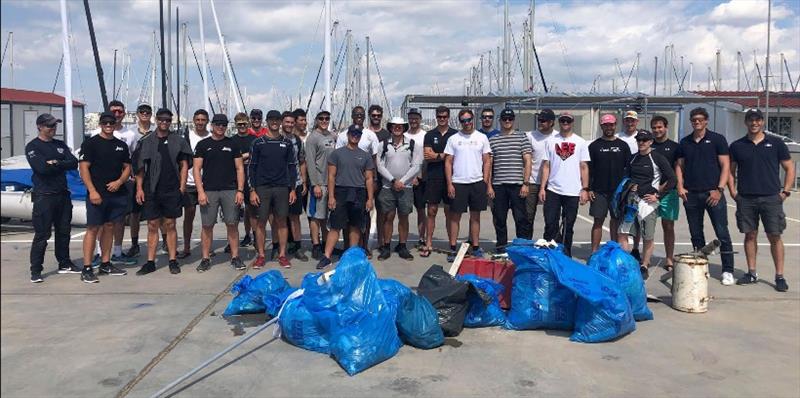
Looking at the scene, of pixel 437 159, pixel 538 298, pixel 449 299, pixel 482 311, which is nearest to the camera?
pixel 449 299

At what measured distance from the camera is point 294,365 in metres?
4.65

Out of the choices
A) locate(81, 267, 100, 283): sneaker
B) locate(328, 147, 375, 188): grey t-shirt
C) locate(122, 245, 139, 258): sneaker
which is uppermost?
locate(328, 147, 375, 188): grey t-shirt

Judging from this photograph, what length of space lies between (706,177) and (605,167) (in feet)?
3.61

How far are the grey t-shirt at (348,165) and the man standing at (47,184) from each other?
2.89 meters

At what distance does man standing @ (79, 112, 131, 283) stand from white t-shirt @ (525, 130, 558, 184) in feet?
15.8

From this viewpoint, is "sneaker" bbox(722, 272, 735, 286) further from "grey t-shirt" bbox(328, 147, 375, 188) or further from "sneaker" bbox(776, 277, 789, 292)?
"grey t-shirt" bbox(328, 147, 375, 188)

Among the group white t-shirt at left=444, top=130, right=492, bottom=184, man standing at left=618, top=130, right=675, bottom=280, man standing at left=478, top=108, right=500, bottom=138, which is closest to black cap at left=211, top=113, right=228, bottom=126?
white t-shirt at left=444, top=130, right=492, bottom=184

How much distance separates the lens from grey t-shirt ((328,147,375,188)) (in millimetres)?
7656

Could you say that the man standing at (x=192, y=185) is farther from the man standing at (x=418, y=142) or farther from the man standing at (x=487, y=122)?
the man standing at (x=487, y=122)

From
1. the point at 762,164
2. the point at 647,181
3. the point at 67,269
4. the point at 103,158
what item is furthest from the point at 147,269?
the point at 762,164

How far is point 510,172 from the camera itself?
26.1ft

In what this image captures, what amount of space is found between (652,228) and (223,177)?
5110 millimetres

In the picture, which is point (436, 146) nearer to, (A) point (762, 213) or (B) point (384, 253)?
(B) point (384, 253)

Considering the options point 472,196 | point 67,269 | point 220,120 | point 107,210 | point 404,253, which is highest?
point 220,120
